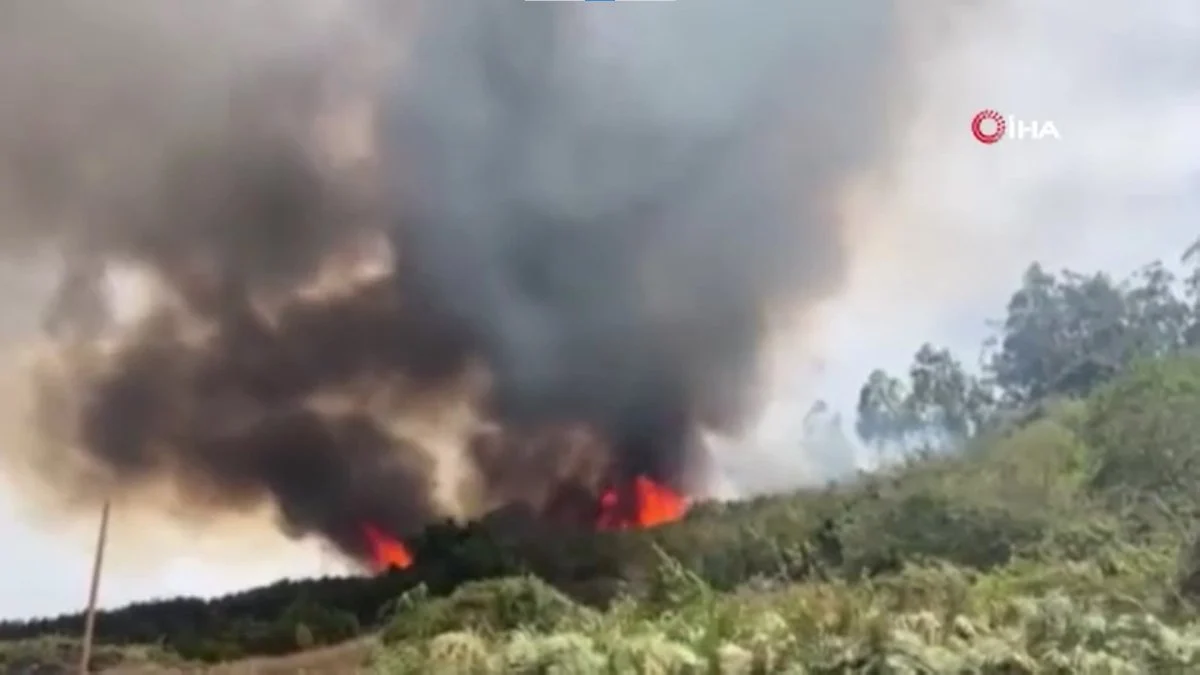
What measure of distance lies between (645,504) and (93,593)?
1.90m

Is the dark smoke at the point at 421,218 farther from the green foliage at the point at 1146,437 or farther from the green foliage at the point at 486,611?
the green foliage at the point at 1146,437

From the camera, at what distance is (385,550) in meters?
4.84

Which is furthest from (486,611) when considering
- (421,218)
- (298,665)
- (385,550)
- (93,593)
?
(421,218)

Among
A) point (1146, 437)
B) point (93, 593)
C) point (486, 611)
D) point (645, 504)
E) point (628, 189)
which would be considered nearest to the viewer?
point (93, 593)

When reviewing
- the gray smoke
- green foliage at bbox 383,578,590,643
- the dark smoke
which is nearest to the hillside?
green foliage at bbox 383,578,590,643

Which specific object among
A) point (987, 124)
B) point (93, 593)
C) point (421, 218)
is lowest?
point (93, 593)

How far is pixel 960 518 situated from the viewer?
5191 millimetres

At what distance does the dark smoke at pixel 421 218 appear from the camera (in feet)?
15.8

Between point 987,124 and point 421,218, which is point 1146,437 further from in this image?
point 421,218

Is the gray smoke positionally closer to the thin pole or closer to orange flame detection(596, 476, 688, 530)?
orange flame detection(596, 476, 688, 530)

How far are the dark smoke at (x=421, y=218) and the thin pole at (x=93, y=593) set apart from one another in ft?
0.47

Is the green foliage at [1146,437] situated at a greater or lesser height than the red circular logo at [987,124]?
lesser

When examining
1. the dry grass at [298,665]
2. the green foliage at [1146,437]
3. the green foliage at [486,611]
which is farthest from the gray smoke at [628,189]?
the green foliage at [1146,437]

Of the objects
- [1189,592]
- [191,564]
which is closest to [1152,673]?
[1189,592]
